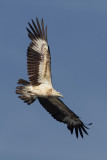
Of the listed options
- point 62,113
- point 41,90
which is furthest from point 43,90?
point 62,113

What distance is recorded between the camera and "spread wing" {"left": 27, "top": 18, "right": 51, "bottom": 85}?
67.5 ft

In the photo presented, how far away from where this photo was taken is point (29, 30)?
21.1 m

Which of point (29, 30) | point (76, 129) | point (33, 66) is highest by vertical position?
point (29, 30)

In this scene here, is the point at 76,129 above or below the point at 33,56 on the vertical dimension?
below

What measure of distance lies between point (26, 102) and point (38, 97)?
1.37m

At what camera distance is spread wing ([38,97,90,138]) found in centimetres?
2186

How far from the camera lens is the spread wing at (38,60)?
20578mm

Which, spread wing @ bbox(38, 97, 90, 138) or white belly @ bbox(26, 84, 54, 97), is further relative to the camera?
spread wing @ bbox(38, 97, 90, 138)

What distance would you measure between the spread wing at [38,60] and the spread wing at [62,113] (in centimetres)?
132

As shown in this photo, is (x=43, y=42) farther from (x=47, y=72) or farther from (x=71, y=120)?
(x=71, y=120)

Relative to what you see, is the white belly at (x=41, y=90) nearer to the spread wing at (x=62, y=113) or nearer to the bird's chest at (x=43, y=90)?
the bird's chest at (x=43, y=90)

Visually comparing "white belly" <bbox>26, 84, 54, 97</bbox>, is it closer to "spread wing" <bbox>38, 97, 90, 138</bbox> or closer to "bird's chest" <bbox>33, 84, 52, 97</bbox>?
"bird's chest" <bbox>33, 84, 52, 97</bbox>

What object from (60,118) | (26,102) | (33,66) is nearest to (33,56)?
(33,66)

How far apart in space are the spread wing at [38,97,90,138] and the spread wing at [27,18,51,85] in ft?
4.34
